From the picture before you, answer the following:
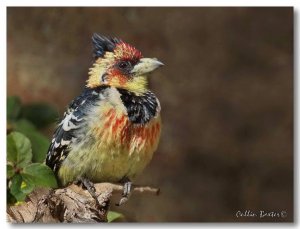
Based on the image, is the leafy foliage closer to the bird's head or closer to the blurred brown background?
the blurred brown background

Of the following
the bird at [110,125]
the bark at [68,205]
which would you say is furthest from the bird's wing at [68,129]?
the bark at [68,205]

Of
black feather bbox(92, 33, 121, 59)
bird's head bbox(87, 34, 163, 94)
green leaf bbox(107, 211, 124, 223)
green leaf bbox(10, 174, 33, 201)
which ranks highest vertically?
black feather bbox(92, 33, 121, 59)

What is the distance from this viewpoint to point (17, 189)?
207 centimetres

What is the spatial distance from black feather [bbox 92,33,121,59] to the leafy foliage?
0.25 m

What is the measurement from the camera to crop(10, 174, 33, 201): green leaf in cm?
204

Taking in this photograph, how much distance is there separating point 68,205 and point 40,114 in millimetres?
342

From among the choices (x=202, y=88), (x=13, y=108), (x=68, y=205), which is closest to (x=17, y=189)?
(x=68, y=205)

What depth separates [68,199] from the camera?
2.01 metres

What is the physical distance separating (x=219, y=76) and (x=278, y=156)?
1.12 feet

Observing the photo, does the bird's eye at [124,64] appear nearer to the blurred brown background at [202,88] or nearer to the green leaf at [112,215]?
the blurred brown background at [202,88]

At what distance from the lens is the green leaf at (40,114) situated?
218cm

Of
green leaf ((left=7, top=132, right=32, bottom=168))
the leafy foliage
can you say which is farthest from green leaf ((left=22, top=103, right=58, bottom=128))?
green leaf ((left=7, top=132, right=32, bottom=168))
